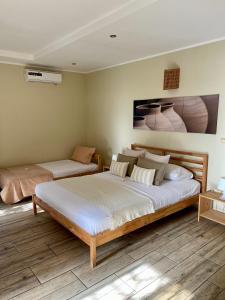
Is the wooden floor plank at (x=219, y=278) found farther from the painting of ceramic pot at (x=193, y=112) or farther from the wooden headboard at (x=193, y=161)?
the painting of ceramic pot at (x=193, y=112)

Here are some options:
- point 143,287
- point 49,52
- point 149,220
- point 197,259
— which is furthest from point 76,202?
point 49,52

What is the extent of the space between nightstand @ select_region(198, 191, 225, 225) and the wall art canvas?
92cm

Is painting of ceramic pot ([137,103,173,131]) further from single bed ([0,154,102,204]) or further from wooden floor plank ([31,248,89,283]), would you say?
wooden floor plank ([31,248,89,283])

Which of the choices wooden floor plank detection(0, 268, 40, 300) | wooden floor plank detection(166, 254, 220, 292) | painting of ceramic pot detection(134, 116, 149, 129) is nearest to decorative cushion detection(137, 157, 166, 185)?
painting of ceramic pot detection(134, 116, 149, 129)

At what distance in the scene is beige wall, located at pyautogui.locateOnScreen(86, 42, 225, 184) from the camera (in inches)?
128

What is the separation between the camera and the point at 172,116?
3793 millimetres

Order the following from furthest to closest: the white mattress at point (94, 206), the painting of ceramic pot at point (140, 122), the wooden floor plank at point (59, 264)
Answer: the painting of ceramic pot at point (140, 122)
the white mattress at point (94, 206)
the wooden floor plank at point (59, 264)

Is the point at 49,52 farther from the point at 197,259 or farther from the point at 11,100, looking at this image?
the point at 197,259

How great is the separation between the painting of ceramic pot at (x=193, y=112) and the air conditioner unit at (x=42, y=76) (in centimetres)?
274

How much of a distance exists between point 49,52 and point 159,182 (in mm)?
2784

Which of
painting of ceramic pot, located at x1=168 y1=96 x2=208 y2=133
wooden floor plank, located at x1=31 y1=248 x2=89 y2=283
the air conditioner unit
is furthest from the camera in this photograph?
the air conditioner unit

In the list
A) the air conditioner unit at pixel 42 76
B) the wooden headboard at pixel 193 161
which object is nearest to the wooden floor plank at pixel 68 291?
the wooden headboard at pixel 193 161

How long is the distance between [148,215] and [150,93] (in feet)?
7.56

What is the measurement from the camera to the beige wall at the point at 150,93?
3.25 m
